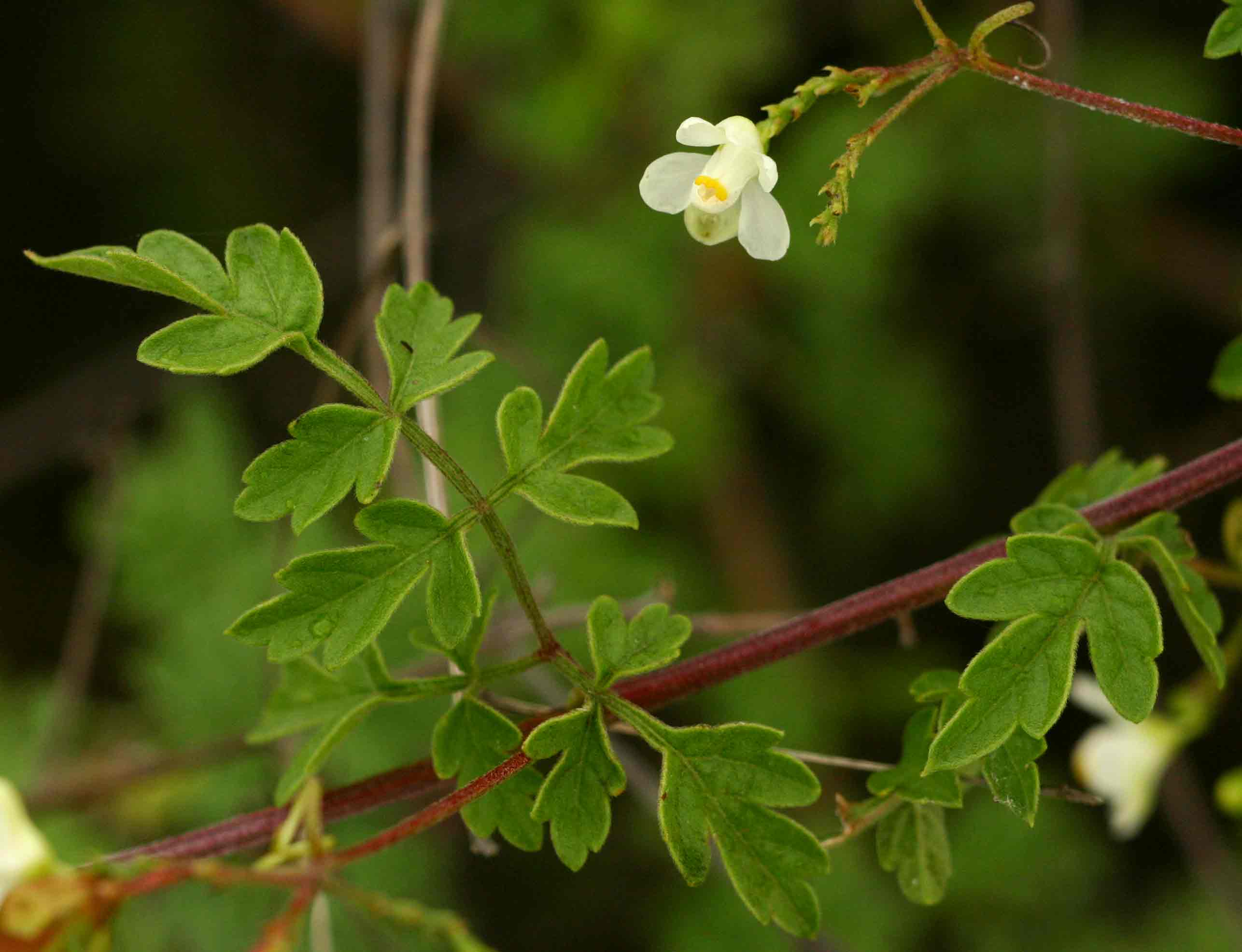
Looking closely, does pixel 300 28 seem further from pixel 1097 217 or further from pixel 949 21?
pixel 1097 217

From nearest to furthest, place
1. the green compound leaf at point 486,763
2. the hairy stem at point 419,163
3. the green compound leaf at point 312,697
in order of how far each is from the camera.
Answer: the green compound leaf at point 486,763 < the green compound leaf at point 312,697 < the hairy stem at point 419,163

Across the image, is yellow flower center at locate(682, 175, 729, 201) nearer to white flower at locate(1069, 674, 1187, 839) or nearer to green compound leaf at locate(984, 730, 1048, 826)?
green compound leaf at locate(984, 730, 1048, 826)

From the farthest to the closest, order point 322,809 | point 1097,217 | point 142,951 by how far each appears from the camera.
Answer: point 1097,217 → point 142,951 → point 322,809

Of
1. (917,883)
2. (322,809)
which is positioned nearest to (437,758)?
(322,809)

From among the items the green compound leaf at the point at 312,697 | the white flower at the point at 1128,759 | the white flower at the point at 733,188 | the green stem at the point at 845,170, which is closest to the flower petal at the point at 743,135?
the white flower at the point at 733,188

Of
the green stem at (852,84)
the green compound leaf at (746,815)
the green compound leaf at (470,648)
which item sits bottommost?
the green compound leaf at (746,815)

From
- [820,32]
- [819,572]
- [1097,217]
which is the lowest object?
[819,572]

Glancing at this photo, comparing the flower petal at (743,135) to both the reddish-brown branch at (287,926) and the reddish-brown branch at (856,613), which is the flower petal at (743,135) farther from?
the reddish-brown branch at (287,926)
